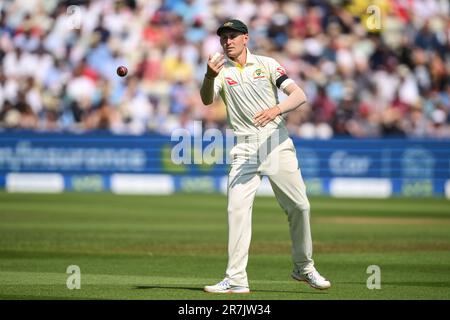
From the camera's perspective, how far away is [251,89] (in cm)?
975

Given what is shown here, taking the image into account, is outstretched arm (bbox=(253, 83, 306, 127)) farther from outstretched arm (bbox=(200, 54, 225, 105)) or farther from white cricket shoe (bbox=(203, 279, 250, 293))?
white cricket shoe (bbox=(203, 279, 250, 293))

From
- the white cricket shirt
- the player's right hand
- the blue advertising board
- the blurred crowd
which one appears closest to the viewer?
the player's right hand

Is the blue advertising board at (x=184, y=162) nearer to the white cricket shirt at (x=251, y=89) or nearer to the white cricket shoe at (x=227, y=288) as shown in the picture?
the white cricket shirt at (x=251, y=89)

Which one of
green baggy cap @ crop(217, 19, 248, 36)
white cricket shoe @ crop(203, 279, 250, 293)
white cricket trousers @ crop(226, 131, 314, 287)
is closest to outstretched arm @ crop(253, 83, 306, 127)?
white cricket trousers @ crop(226, 131, 314, 287)

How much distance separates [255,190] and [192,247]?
523cm

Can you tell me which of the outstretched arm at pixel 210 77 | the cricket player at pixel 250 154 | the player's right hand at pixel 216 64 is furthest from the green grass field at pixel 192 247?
the player's right hand at pixel 216 64

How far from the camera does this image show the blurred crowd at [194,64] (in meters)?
26.7

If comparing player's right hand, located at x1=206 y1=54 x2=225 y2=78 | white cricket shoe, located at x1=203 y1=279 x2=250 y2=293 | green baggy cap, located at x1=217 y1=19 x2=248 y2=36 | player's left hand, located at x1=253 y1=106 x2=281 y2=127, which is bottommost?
white cricket shoe, located at x1=203 y1=279 x2=250 y2=293

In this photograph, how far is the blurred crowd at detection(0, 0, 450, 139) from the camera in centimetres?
2670

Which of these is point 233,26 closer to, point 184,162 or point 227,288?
point 227,288

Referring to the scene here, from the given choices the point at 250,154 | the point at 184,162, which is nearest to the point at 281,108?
the point at 250,154

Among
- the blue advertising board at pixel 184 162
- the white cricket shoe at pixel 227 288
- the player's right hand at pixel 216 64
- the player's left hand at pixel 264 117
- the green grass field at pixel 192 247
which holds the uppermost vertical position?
the player's right hand at pixel 216 64

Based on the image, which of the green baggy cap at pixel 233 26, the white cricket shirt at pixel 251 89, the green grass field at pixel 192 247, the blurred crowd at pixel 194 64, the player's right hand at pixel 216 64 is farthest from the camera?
the blurred crowd at pixel 194 64

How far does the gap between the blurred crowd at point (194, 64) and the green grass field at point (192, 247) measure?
274 cm
